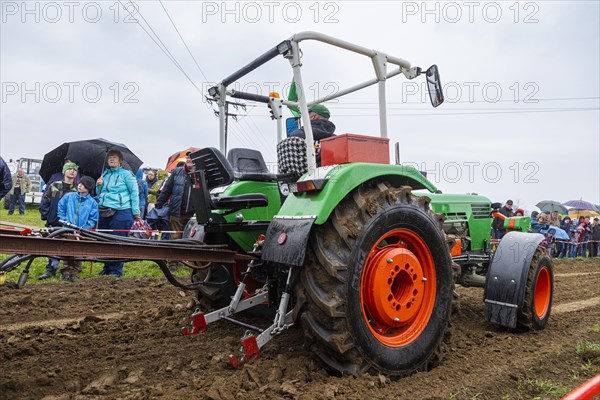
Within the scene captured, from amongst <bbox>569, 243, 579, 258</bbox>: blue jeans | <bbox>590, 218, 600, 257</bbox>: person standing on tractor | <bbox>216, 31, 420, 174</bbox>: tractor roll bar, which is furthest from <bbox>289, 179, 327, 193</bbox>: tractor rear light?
<bbox>590, 218, 600, 257</bbox>: person standing on tractor

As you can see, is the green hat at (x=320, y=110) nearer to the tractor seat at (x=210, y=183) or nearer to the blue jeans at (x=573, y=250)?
the tractor seat at (x=210, y=183)

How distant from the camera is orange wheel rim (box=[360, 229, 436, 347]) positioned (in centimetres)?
271

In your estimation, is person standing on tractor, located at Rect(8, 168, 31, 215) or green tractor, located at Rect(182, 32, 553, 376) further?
person standing on tractor, located at Rect(8, 168, 31, 215)

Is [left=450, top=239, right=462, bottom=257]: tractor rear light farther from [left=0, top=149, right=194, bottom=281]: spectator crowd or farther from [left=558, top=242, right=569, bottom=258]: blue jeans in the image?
[left=558, top=242, right=569, bottom=258]: blue jeans

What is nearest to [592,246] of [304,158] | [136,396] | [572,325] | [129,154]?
[572,325]

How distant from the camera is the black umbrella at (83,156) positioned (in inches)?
348

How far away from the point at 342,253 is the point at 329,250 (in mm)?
80

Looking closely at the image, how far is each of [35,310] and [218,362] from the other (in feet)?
8.26

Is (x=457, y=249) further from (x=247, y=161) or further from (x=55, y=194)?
(x=55, y=194)

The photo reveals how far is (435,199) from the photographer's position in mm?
4438

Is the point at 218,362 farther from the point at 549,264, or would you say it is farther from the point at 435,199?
the point at 549,264

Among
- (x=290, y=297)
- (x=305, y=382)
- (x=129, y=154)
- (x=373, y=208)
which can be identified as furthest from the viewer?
(x=129, y=154)

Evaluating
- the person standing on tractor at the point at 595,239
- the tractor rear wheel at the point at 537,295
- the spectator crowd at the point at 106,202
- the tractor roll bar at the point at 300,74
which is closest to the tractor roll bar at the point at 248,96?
the tractor roll bar at the point at 300,74

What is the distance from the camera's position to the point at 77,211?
6.23 m
